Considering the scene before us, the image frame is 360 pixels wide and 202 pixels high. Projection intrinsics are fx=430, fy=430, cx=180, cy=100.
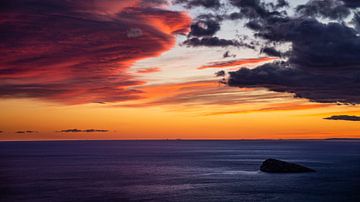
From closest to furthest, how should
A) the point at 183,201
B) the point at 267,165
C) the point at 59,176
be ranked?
the point at 183,201
the point at 59,176
the point at 267,165

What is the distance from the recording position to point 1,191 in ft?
333

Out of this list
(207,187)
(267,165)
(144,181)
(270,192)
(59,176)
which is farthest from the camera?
(267,165)

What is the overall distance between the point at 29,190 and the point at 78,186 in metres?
12.6

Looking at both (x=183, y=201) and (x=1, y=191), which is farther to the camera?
(x=1, y=191)

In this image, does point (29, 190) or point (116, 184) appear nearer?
point (29, 190)

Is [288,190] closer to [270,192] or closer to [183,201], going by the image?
[270,192]

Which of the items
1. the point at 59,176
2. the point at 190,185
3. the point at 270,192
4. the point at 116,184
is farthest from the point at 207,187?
the point at 59,176

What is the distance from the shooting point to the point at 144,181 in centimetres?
12319

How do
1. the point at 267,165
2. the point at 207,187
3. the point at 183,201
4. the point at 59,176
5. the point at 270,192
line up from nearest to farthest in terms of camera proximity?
the point at 183,201 → the point at 270,192 → the point at 207,187 → the point at 59,176 → the point at 267,165

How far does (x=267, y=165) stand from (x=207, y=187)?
1757 inches

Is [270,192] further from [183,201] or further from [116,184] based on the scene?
[116,184]

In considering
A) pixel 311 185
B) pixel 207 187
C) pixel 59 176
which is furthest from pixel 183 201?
pixel 59 176

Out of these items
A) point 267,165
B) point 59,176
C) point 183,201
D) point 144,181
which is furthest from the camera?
point 267,165

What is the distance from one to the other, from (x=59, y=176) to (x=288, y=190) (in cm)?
7371
